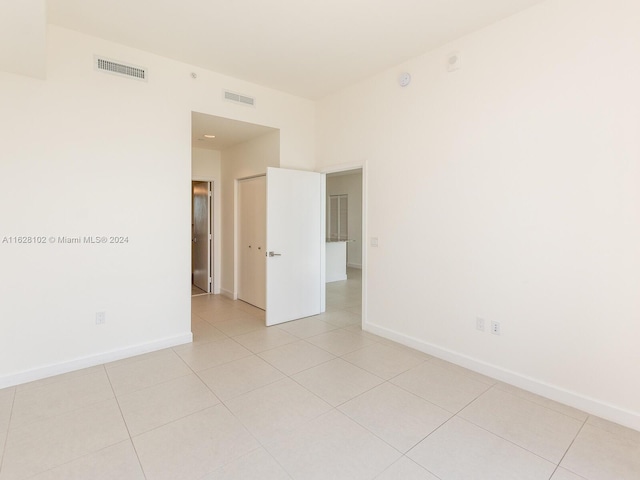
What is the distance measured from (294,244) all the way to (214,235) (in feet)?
7.07

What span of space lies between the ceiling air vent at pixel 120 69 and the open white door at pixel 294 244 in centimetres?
165

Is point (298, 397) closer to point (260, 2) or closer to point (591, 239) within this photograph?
point (591, 239)

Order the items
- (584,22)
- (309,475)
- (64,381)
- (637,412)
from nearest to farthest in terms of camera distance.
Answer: (309,475) < (637,412) < (584,22) < (64,381)

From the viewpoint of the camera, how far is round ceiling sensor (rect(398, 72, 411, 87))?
3486mm

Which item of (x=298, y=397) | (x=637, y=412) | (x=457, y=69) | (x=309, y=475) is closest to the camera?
(x=309, y=475)

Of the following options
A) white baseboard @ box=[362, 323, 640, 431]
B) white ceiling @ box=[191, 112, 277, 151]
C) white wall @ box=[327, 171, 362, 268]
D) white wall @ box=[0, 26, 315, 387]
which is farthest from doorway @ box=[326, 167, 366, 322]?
white wall @ box=[0, 26, 315, 387]

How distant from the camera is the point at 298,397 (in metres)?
2.54

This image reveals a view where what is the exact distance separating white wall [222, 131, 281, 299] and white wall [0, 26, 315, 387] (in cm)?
100

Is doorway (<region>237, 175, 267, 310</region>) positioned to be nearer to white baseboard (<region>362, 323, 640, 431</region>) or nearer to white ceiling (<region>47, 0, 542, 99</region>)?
white ceiling (<region>47, 0, 542, 99</region>)

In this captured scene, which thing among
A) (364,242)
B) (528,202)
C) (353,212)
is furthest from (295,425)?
(353,212)

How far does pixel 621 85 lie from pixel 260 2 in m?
2.70

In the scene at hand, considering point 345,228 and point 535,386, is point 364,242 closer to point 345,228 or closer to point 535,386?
point 535,386

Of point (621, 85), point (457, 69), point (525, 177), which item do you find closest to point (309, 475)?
point (525, 177)

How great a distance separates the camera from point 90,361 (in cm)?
307
